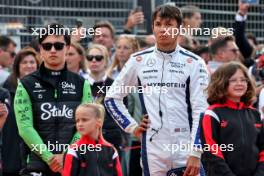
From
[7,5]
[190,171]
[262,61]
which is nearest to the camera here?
[190,171]

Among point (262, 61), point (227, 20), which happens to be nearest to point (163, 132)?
point (262, 61)

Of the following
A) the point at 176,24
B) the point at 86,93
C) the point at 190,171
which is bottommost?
the point at 190,171

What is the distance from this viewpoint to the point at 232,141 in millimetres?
8148

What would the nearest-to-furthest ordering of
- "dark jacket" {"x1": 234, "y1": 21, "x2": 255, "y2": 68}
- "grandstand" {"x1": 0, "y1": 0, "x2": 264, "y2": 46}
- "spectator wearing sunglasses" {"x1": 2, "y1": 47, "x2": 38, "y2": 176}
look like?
"spectator wearing sunglasses" {"x1": 2, "y1": 47, "x2": 38, "y2": 176} < "dark jacket" {"x1": 234, "y1": 21, "x2": 255, "y2": 68} < "grandstand" {"x1": 0, "y1": 0, "x2": 264, "y2": 46}

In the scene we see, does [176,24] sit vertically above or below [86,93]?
above

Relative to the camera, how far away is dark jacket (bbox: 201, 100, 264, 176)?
811 centimetres

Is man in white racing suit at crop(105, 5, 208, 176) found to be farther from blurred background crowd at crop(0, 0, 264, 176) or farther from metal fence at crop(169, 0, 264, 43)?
metal fence at crop(169, 0, 264, 43)

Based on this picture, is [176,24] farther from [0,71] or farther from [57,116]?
[0,71]

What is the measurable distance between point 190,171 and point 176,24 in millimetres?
1379

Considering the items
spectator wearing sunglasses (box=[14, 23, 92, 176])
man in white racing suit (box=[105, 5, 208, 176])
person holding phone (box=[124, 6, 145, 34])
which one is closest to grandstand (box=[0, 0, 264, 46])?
person holding phone (box=[124, 6, 145, 34])

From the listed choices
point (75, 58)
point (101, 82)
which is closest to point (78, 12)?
point (75, 58)

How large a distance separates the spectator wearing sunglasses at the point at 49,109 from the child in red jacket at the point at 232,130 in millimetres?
1253

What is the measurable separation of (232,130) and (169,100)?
0.66m

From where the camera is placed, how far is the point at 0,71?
39.2ft
